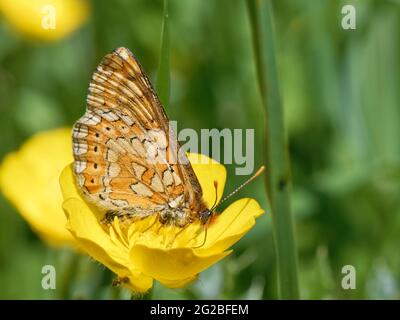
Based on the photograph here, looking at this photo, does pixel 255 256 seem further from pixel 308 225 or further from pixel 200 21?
Answer: pixel 200 21

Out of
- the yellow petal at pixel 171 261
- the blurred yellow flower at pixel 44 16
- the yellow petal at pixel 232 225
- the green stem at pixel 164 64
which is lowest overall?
the yellow petal at pixel 171 261

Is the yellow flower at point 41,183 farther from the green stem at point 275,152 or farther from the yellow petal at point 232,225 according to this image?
the green stem at point 275,152

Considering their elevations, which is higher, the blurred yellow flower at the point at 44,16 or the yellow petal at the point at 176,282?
the blurred yellow flower at the point at 44,16

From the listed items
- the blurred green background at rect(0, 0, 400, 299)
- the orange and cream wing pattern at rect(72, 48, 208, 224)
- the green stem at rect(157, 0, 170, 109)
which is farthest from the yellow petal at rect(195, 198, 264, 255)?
the blurred green background at rect(0, 0, 400, 299)

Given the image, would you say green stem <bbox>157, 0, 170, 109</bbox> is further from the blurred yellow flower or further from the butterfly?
the blurred yellow flower

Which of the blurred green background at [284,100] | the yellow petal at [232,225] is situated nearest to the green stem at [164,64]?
the yellow petal at [232,225]
